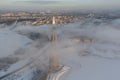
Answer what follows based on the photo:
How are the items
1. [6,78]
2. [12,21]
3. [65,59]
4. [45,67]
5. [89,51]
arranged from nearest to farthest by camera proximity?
[6,78], [45,67], [65,59], [89,51], [12,21]

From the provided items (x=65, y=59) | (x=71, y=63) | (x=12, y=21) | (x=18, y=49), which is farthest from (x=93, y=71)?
(x=12, y=21)

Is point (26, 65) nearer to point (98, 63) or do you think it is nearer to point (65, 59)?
point (65, 59)

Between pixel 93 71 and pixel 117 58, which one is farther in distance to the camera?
pixel 117 58

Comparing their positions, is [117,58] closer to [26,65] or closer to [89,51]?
[89,51]

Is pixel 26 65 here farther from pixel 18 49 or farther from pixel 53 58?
pixel 18 49

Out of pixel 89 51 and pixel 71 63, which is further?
pixel 89 51

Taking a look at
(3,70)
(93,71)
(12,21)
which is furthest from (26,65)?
(12,21)

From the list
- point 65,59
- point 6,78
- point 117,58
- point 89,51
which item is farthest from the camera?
point 89,51

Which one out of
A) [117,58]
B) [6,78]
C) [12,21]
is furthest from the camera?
[12,21]

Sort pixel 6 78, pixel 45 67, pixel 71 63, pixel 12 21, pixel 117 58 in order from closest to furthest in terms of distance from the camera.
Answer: pixel 6 78 → pixel 45 67 → pixel 71 63 → pixel 117 58 → pixel 12 21
